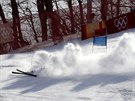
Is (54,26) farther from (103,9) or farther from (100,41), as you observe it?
(100,41)

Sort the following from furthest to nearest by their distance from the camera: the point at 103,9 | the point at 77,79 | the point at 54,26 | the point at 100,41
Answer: the point at 103,9 < the point at 54,26 < the point at 100,41 < the point at 77,79

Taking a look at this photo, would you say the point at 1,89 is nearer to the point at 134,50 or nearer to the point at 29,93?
the point at 29,93

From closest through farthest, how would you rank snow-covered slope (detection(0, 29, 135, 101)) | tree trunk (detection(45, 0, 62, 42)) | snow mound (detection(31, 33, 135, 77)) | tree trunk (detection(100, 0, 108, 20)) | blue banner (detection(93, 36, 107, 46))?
snow-covered slope (detection(0, 29, 135, 101)) → snow mound (detection(31, 33, 135, 77)) → blue banner (detection(93, 36, 107, 46)) → tree trunk (detection(45, 0, 62, 42)) → tree trunk (detection(100, 0, 108, 20))

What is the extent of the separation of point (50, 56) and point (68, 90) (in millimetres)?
2549

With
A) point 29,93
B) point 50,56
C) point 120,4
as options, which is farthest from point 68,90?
point 120,4

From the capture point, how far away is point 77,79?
29.1ft

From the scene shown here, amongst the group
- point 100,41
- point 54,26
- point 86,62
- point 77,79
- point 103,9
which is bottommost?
point 77,79

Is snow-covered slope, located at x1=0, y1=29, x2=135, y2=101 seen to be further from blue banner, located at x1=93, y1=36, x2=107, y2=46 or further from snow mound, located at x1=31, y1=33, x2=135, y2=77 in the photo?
blue banner, located at x1=93, y1=36, x2=107, y2=46

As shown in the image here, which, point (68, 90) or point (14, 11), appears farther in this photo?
point (14, 11)

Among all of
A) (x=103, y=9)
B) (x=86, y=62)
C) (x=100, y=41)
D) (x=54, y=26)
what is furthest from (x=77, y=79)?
(x=103, y=9)

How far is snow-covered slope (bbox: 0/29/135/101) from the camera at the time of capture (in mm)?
7438

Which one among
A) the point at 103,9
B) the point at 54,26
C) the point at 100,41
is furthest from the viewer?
the point at 103,9

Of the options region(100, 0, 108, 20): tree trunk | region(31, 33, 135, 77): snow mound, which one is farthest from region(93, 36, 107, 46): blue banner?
region(100, 0, 108, 20): tree trunk

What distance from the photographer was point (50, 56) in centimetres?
1035
